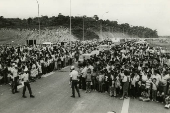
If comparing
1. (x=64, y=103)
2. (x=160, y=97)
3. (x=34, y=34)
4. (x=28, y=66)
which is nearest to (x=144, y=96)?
(x=160, y=97)

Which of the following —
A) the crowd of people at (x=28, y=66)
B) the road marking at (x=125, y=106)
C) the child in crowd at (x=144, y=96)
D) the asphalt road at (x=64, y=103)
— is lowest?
the road marking at (x=125, y=106)

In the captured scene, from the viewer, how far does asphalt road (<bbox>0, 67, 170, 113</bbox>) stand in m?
10.8

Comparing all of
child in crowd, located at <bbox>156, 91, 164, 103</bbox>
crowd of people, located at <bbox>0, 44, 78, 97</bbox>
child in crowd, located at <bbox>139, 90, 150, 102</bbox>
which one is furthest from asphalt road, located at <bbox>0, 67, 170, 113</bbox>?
crowd of people, located at <bbox>0, 44, 78, 97</bbox>

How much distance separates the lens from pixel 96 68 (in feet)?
49.1

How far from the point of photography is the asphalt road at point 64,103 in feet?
35.6

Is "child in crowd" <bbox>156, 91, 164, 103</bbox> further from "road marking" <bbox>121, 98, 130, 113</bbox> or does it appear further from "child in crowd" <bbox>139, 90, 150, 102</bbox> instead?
"road marking" <bbox>121, 98, 130, 113</bbox>

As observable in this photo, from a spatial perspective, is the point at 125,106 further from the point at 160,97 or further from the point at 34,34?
the point at 34,34

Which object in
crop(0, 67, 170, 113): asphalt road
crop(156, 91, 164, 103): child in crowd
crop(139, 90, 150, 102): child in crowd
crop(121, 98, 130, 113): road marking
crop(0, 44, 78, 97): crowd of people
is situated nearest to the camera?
crop(0, 67, 170, 113): asphalt road

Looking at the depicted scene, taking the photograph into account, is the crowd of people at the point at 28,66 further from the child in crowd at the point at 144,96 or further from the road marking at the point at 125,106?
the child in crowd at the point at 144,96

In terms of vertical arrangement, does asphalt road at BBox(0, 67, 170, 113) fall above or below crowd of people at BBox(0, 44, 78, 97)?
below

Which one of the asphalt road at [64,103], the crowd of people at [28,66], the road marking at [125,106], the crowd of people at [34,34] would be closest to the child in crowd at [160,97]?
the asphalt road at [64,103]

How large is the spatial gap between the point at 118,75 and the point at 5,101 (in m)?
6.01

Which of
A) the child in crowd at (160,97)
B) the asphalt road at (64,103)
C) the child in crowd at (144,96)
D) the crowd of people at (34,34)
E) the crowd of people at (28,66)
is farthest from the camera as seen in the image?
the crowd of people at (34,34)

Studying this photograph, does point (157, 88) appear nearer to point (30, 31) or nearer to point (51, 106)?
point (51, 106)
